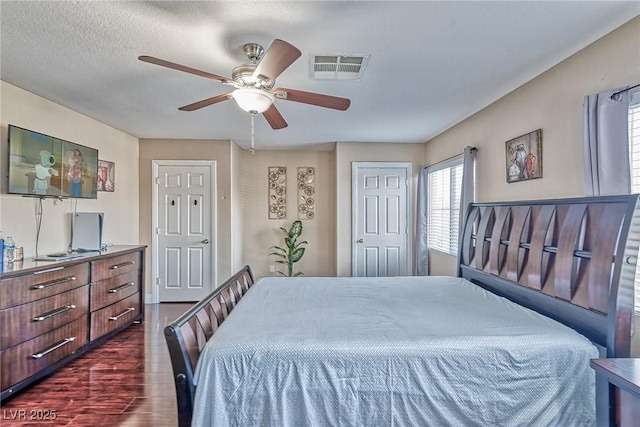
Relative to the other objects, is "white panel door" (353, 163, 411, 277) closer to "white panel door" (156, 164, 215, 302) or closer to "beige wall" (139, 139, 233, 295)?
"beige wall" (139, 139, 233, 295)

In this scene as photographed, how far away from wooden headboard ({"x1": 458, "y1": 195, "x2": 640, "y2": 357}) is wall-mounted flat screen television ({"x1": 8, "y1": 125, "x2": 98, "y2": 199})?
3990 millimetres

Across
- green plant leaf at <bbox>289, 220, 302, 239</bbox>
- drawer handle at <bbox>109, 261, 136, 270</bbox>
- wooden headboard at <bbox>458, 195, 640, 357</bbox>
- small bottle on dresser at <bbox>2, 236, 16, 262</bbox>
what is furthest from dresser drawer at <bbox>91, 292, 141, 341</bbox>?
wooden headboard at <bbox>458, 195, 640, 357</bbox>

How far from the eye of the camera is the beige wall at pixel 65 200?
2.68 metres

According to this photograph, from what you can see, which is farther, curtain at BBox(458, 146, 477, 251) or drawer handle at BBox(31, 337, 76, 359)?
curtain at BBox(458, 146, 477, 251)

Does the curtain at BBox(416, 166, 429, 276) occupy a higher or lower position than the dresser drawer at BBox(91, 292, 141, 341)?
higher

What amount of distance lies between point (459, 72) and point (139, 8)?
224 centimetres

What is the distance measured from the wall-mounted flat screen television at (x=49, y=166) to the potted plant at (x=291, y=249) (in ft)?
9.25

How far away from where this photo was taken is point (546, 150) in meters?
2.43

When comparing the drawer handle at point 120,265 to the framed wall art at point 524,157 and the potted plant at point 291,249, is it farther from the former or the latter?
the framed wall art at point 524,157

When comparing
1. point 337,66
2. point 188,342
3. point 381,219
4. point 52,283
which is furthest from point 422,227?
point 52,283

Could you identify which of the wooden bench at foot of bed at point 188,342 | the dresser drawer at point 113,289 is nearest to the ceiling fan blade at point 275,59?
the wooden bench at foot of bed at point 188,342

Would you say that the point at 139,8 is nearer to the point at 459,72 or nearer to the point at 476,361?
the point at 459,72

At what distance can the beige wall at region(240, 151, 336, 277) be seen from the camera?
217 inches

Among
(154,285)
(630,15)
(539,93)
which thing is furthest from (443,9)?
(154,285)
